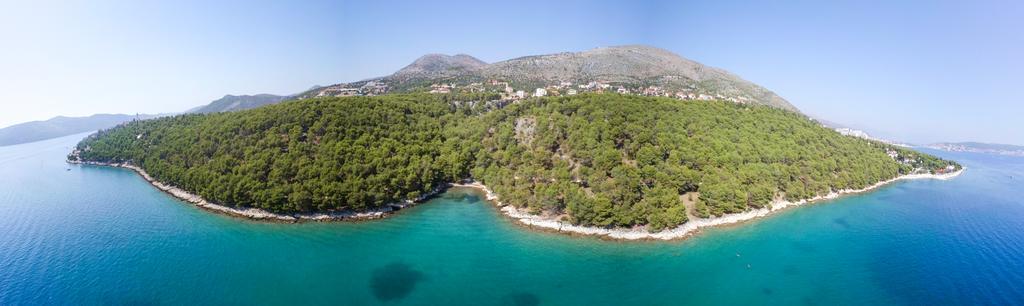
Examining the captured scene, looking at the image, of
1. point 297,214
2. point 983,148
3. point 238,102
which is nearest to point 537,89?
point 297,214

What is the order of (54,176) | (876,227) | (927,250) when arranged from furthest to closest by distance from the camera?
(54,176), (876,227), (927,250)

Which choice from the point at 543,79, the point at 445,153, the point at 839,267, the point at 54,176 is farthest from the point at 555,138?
the point at 54,176

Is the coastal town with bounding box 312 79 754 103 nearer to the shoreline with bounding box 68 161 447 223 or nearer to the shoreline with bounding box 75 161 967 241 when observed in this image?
the shoreline with bounding box 75 161 967 241

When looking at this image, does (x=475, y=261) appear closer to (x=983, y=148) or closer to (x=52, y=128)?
(x=52, y=128)

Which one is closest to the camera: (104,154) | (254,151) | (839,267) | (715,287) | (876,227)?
(715,287)

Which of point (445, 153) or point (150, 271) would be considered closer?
point (150, 271)

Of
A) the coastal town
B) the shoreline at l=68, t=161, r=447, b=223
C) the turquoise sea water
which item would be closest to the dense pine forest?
the shoreline at l=68, t=161, r=447, b=223

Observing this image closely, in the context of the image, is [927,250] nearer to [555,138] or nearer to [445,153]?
[555,138]
